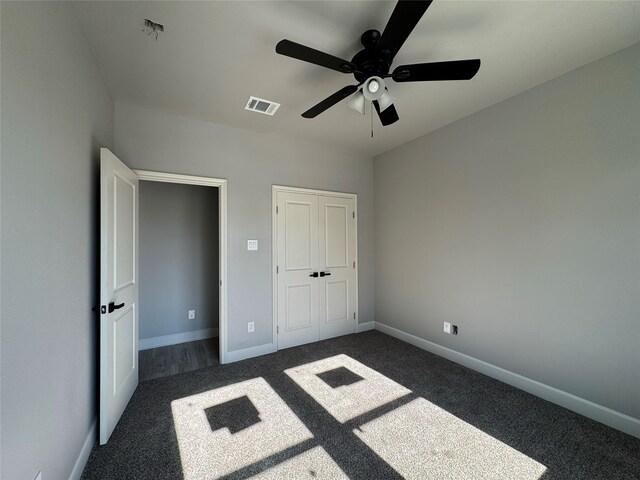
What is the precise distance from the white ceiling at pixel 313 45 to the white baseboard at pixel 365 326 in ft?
9.99

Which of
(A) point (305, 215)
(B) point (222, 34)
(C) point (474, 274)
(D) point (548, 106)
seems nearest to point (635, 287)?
(C) point (474, 274)

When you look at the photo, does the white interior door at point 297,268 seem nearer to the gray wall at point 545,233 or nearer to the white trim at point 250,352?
the white trim at point 250,352

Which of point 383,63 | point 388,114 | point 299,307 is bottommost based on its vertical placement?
point 299,307

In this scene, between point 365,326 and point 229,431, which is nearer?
point 229,431

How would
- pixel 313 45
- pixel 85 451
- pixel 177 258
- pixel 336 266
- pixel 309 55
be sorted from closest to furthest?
pixel 309 55 → pixel 85 451 → pixel 313 45 → pixel 177 258 → pixel 336 266

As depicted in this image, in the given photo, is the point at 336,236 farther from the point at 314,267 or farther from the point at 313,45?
the point at 313,45

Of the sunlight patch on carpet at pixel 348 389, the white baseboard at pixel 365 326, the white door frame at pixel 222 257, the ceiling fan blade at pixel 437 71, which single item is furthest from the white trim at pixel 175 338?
the ceiling fan blade at pixel 437 71

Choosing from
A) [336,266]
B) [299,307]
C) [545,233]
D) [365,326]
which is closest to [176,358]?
[299,307]

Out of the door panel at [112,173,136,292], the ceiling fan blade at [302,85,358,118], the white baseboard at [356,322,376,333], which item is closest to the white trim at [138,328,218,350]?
the door panel at [112,173,136,292]

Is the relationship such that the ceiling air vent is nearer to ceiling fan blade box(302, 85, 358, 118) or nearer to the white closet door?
ceiling fan blade box(302, 85, 358, 118)

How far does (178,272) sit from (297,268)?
1754mm

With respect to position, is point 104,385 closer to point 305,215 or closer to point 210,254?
point 210,254

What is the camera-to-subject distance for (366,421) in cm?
211

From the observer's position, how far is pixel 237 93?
2.59 metres
